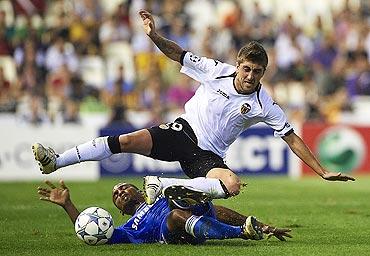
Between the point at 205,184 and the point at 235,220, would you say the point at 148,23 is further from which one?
the point at 235,220

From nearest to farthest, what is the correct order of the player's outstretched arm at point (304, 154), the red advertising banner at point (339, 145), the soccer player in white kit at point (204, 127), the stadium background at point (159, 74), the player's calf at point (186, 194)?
the player's calf at point (186, 194), the player's outstretched arm at point (304, 154), the soccer player in white kit at point (204, 127), the stadium background at point (159, 74), the red advertising banner at point (339, 145)

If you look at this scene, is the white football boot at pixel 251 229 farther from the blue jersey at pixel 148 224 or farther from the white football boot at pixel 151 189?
A: the white football boot at pixel 151 189

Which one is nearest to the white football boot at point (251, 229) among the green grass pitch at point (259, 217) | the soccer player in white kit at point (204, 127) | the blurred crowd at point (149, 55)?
the green grass pitch at point (259, 217)

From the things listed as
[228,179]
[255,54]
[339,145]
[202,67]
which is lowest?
[339,145]

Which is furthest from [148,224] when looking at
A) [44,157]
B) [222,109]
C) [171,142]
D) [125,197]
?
[222,109]

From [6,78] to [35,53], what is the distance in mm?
949

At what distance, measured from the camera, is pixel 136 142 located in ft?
36.4

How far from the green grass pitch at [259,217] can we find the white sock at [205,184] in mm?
572

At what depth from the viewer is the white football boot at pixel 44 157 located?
35.6 ft

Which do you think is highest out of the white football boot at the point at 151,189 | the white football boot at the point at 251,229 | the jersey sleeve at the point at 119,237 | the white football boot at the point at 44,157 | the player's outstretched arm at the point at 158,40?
the player's outstretched arm at the point at 158,40

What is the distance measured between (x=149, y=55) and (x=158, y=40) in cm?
1454

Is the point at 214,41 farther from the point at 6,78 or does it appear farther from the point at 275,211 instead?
the point at 275,211

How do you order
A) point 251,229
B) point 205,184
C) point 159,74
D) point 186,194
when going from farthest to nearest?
point 159,74, point 251,229, point 205,184, point 186,194

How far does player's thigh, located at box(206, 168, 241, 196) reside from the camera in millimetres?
10031
